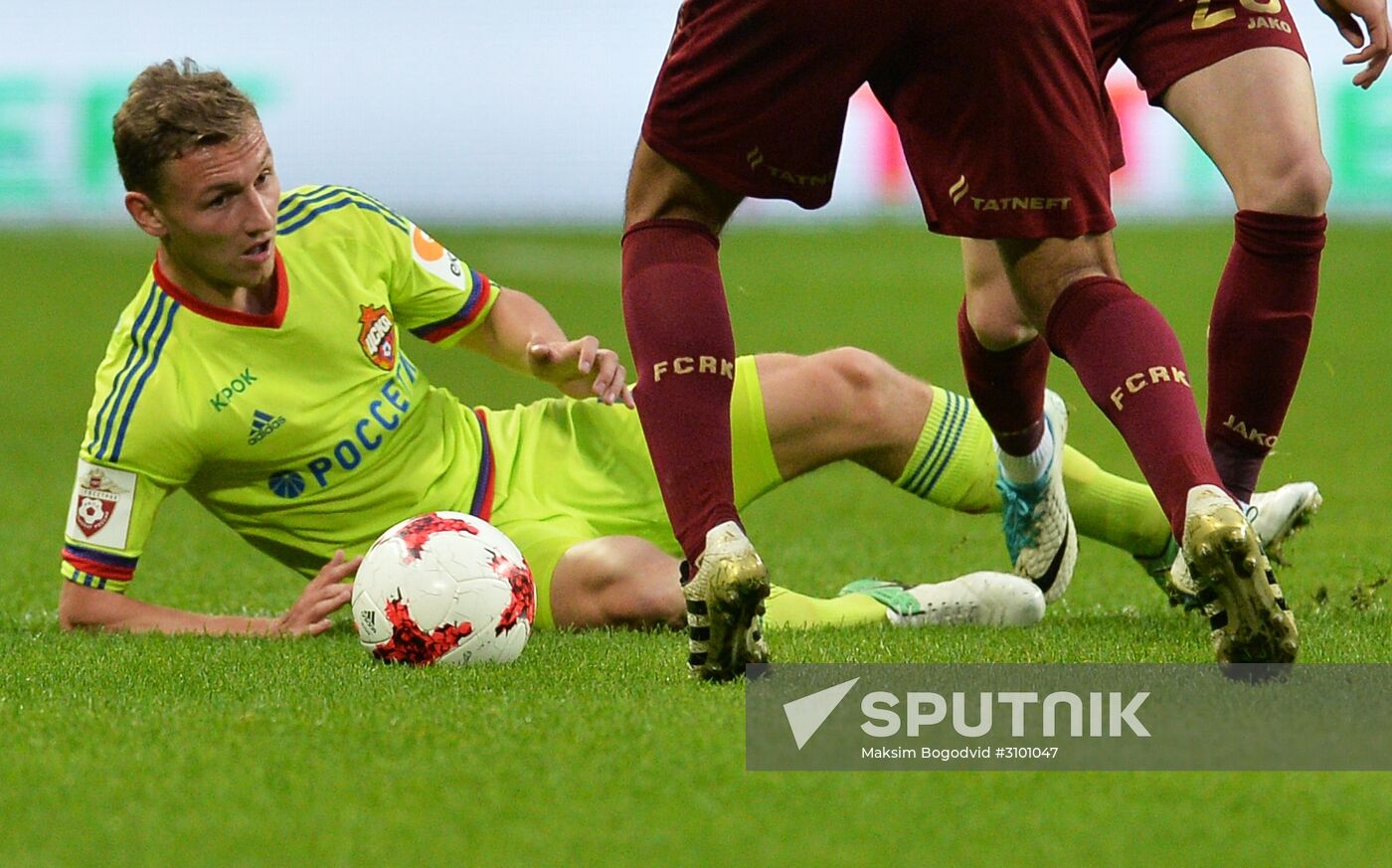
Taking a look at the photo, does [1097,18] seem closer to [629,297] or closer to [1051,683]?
[629,297]

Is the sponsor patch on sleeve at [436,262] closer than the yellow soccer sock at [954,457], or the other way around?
the yellow soccer sock at [954,457]

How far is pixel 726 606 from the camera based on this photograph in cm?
255

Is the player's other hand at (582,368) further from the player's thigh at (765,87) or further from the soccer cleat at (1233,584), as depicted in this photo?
the soccer cleat at (1233,584)

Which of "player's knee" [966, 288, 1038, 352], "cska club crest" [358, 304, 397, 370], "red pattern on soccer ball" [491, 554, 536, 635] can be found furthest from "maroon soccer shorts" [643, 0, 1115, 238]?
"cska club crest" [358, 304, 397, 370]

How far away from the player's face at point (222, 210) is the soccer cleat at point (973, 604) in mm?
1373

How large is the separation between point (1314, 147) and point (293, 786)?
200cm

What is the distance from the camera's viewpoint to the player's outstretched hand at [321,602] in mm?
3424

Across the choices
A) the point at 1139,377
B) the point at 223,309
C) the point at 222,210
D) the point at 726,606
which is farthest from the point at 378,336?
the point at 1139,377

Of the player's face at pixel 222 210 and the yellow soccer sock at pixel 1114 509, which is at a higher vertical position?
the player's face at pixel 222 210

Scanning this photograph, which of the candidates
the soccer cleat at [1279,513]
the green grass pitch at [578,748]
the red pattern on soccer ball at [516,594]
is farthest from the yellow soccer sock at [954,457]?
the red pattern on soccer ball at [516,594]

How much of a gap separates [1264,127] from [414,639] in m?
1.66

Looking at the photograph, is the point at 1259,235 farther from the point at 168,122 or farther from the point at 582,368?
the point at 168,122

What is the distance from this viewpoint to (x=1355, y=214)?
865 inches

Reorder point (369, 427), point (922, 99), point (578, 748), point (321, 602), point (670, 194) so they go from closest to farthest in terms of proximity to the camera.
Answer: point (578, 748)
point (922, 99)
point (670, 194)
point (321, 602)
point (369, 427)
